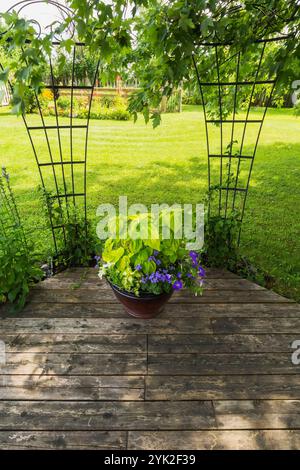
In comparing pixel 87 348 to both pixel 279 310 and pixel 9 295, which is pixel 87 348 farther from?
pixel 279 310

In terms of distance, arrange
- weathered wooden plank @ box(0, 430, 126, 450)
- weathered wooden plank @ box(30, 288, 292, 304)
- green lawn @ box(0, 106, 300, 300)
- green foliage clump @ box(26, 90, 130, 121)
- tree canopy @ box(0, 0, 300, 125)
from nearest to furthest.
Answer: weathered wooden plank @ box(0, 430, 126, 450) < tree canopy @ box(0, 0, 300, 125) < weathered wooden plank @ box(30, 288, 292, 304) < green lawn @ box(0, 106, 300, 300) < green foliage clump @ box(26, 90, 130, 121)

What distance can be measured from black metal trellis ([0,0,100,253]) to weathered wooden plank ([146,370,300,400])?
56.8 inches

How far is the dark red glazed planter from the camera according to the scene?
1933 millimetres

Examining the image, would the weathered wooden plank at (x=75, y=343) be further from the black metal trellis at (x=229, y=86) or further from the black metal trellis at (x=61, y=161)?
the black metal trellis at (x=229, y=86)

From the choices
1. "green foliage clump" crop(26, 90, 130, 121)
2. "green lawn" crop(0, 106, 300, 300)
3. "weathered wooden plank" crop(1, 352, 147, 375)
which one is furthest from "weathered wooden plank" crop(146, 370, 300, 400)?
"green foliage clump" crop(26, 90, 130, 121)

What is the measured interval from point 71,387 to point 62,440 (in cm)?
27

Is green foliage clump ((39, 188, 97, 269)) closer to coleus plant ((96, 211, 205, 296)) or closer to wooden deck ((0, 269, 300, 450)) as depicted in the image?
wooden deck ((0, 269, 300, 450))

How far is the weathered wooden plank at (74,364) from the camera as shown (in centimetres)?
175

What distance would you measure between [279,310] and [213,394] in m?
0.89

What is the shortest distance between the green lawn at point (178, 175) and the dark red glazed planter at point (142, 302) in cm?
117

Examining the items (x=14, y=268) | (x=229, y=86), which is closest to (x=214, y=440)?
(x=14, y=268)

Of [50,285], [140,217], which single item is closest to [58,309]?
[50,285]
